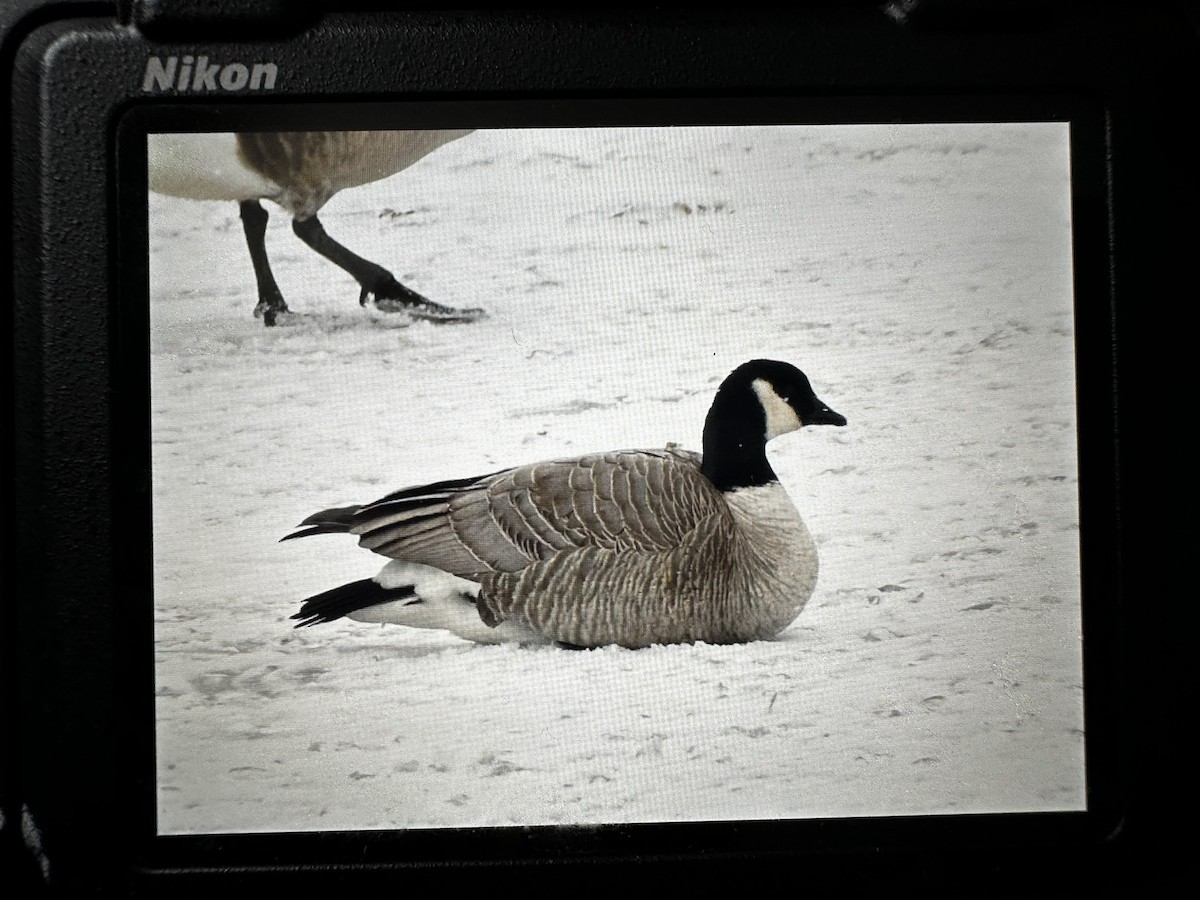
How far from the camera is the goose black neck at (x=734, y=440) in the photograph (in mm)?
→ 821

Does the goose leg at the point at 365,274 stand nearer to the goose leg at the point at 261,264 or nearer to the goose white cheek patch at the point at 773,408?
the goose leg at the point at 261,264

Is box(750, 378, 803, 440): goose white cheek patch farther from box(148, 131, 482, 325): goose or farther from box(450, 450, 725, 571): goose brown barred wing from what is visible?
box(148, 131, 482, 325): goose

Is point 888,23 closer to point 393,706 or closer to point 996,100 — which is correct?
point 996,100

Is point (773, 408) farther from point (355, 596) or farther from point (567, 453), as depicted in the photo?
point (355, 596)

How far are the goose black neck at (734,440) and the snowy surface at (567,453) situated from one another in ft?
0.06

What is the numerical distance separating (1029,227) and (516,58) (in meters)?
0.55

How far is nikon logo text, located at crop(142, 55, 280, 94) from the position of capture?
2.67 feet

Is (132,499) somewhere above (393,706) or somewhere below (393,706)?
above

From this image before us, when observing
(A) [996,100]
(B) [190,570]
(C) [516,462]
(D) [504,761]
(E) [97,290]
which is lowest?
(D) [504,761]

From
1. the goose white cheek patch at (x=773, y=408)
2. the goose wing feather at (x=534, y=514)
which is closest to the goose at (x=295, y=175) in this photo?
the goose wing feather at (x=534, y=514)

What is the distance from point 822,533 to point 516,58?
0.56m

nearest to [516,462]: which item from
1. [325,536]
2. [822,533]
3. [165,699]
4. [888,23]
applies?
[325,536]

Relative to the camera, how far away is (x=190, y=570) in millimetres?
824

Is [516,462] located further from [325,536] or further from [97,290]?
[97,290]
